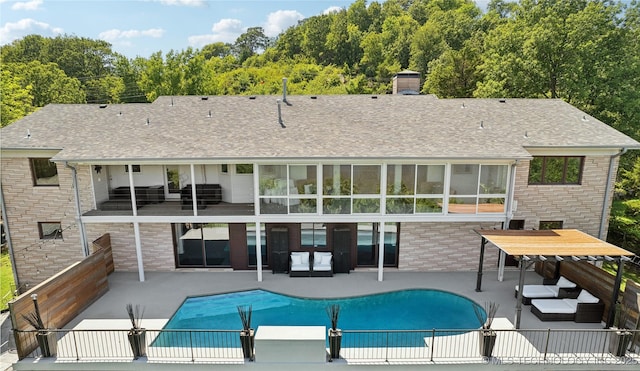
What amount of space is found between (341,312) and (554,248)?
706 centimetres

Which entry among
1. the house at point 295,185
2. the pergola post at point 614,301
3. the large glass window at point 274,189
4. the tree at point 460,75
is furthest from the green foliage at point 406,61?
the large glass window at point 274,189

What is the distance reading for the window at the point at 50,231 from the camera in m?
14.1

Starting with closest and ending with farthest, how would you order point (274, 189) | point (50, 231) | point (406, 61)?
point (274, 189) < point (50, 231) < point (406, 61)

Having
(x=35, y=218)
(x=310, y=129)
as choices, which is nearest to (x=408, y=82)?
(x=310, y=129)

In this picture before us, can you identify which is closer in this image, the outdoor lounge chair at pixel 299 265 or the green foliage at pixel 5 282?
the outdoor lounge chair at pixel 299 265

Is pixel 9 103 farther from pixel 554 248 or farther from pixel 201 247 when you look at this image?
pixel 554 248

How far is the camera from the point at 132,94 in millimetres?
47750

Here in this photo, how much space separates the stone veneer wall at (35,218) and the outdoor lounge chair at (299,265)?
8654 mm

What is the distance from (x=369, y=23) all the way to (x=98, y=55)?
54.2 m

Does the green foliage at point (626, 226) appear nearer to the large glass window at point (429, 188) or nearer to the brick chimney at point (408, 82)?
the large glass window at point (429, 188)

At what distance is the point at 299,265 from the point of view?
13945mm

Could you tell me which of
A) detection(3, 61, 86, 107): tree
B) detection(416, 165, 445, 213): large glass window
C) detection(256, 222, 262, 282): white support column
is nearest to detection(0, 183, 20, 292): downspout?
detection(256, 222, 262, 282): white support column

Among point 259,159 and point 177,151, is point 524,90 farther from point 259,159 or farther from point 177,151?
point 177,151

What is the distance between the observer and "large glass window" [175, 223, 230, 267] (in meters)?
14.6
